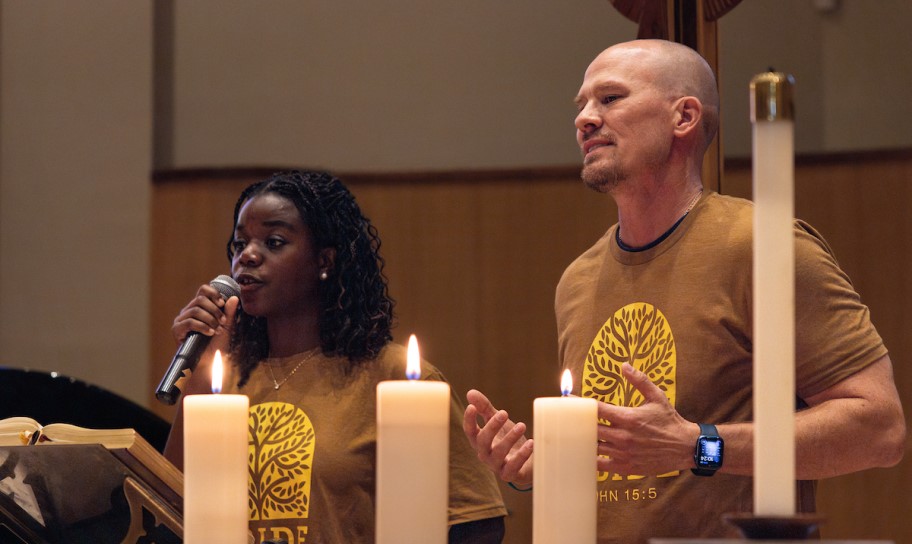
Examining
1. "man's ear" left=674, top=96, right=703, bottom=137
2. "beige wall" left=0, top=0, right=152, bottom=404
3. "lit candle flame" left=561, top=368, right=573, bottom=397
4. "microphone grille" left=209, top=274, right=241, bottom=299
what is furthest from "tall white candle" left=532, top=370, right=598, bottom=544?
"beige wall" left=0, top=0, right=152, bottom=404

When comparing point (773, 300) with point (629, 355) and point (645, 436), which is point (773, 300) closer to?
point (645, 436)

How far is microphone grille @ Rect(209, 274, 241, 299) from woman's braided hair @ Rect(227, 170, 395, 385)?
16 cm

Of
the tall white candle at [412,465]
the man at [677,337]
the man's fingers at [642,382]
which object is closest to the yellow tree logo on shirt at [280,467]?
the man at [677,337]

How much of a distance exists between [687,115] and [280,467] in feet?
2.95

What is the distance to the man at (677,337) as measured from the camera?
1518 millimetres

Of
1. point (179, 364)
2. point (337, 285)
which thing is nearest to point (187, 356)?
point (179, 364)

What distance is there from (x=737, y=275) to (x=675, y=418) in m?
0.45

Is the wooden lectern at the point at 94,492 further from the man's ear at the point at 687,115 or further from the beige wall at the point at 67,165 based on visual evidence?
the beige wall at the point at 67,165

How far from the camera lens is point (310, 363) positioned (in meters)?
2.39

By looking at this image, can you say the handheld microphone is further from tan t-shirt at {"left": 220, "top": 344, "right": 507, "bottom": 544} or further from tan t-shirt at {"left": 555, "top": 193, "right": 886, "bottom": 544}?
tan t-shirt at {"left": 555, "top": 193, "right": 886, "bottom": 544}

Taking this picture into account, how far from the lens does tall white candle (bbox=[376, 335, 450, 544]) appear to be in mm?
959

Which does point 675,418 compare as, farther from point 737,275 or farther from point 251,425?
point 251,425

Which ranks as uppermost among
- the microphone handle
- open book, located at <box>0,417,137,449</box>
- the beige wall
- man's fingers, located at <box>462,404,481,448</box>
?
the beige wall

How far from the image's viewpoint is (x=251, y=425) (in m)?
2.27
